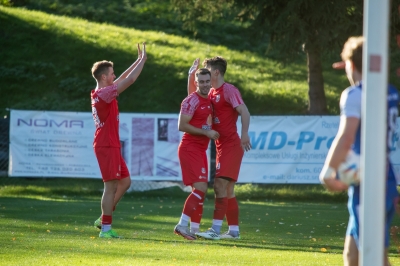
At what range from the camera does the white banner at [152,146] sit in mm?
18188

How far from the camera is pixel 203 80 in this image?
9.34 m

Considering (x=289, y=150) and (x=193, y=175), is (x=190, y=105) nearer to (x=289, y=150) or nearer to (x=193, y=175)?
(x=193, y=175)

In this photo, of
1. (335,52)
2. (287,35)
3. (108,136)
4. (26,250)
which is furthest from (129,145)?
(26,250)

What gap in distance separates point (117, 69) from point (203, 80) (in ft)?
60.5

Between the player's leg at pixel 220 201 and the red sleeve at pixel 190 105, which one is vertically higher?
the red sleeve at pixel 190 105

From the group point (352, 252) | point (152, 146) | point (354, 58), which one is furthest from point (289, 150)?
point (354, 58)

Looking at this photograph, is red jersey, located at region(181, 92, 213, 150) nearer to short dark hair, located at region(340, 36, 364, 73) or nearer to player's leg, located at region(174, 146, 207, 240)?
player's leg, located at region(174, 146, 207, 240)

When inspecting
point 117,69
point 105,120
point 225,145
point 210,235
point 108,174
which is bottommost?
point 210,235

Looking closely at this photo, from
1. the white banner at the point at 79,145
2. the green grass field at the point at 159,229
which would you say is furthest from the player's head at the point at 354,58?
the white banner at the point at 79,145

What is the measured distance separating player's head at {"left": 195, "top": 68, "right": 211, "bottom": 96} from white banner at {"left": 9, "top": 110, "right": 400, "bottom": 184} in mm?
8894

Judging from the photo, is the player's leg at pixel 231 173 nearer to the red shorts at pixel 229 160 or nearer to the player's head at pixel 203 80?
the red shorts at pixel 229 160

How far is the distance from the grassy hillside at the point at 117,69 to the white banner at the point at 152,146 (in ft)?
17.9

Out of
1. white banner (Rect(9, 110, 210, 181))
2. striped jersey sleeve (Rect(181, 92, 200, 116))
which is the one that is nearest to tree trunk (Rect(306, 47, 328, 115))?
white banner (Rect(9, 110, 210, 181))

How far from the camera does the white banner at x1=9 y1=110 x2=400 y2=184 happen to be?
18188mm
